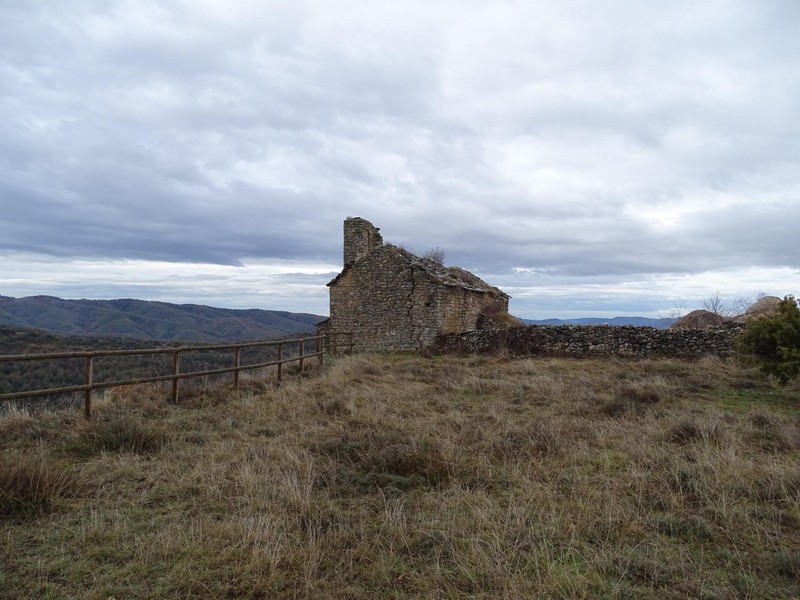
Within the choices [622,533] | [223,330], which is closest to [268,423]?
[622,533]

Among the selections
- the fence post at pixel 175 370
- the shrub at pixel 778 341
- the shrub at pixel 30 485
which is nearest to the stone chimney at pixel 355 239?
the fence post at pixel 175 370

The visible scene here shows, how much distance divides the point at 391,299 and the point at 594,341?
8.20 m

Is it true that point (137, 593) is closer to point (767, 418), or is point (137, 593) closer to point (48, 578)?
point (48, 578)

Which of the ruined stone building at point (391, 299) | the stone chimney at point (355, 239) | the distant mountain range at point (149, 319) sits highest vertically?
the stone chimney at point (355, 239)

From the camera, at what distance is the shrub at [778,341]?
10.2 m

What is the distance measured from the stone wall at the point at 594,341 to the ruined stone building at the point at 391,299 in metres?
1.28

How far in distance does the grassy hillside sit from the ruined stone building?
40.9 feet

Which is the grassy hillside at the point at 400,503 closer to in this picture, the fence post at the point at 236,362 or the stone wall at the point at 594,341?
the fence post at the point at 236,362

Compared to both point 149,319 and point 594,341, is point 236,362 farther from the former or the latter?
point 149,319

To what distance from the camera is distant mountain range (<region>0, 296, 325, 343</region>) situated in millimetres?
95438

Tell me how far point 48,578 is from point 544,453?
493 cm

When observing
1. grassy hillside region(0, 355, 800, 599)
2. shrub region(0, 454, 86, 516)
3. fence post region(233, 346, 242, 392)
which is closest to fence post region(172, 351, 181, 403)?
grassy hillside region(0, 355, 800, 599)

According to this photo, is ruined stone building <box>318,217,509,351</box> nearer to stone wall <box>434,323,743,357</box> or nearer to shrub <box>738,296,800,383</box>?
stone wall <box>434,323,743,357</box>

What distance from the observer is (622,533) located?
13.1ft
